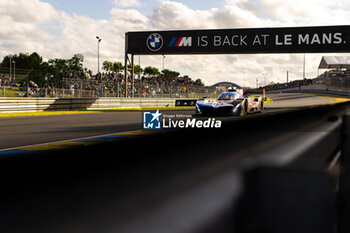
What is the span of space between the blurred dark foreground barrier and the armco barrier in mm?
18200

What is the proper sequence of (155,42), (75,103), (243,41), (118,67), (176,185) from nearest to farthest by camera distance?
(176,185)
(75,103)
(243,41)
(155,42)
(118,67)

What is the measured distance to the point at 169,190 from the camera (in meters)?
0.77

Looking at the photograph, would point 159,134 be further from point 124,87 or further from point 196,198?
point 124,87

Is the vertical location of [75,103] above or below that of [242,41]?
below

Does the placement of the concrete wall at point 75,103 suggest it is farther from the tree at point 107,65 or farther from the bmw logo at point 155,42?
the tree at point 107,65

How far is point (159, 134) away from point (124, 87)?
29.9 metres

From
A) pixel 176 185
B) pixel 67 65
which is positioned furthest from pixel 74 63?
pixel 176 185

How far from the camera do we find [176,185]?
0.80m

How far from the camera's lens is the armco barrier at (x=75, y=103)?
1798 cm

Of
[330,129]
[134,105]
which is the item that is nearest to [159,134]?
[330,129]

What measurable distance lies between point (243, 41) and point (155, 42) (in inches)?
264

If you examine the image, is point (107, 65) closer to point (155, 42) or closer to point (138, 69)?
point (138, 69)

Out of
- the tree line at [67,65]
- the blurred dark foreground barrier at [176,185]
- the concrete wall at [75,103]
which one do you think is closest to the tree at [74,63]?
the tree line at [67,65]

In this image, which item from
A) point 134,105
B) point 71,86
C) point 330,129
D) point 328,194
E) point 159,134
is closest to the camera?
point 159,134
